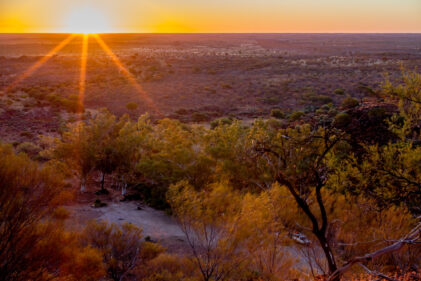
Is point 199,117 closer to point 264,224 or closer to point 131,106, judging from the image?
point 131,106

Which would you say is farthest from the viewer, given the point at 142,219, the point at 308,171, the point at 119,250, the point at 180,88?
the point at 180,88

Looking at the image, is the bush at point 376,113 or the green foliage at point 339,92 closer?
the bush at point 376,113

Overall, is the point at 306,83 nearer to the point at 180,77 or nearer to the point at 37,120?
the point at 180,77

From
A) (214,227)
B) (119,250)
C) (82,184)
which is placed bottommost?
(82,184)

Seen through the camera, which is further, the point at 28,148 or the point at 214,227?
the point at 28,148

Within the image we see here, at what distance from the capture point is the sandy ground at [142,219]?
43.1 ft

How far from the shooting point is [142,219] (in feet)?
49.4

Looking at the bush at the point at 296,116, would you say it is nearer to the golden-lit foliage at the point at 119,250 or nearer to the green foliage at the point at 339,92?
the green foliage at the point at 339,92

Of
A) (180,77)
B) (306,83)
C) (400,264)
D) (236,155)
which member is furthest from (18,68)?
(400,264)

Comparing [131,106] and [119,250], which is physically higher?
[131,106]

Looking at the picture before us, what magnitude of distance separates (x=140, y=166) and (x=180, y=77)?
136 feet

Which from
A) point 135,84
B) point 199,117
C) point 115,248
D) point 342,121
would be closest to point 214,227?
point 115,248

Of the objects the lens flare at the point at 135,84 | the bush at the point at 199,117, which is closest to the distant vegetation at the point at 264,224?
the bush at the point at 199,117

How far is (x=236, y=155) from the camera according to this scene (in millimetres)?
15133
